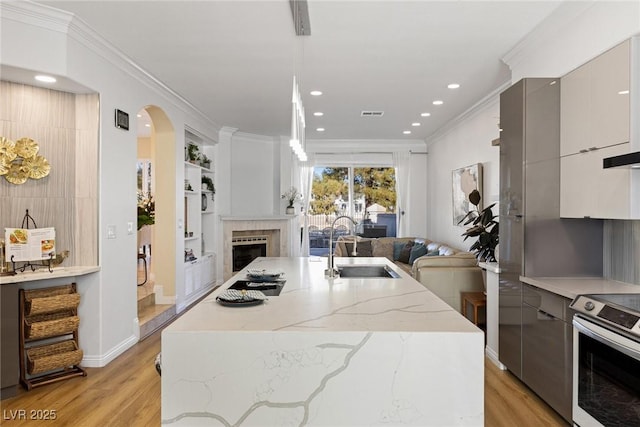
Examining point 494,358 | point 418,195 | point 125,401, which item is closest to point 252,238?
point 418,195

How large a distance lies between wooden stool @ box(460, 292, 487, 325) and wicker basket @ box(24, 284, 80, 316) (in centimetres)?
362

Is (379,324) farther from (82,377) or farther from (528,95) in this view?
(82,377)

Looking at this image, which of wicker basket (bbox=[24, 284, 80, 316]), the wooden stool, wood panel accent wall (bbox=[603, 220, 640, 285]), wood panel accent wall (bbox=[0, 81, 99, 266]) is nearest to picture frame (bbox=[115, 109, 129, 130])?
wood panel accent wall (bbox=[0, 81, 99, 266])

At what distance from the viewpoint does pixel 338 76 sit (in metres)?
4.32

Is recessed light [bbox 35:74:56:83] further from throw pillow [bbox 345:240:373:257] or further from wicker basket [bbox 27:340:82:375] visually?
throw pillow [bbox 345:240:373:257]

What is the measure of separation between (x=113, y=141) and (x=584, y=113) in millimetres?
3657

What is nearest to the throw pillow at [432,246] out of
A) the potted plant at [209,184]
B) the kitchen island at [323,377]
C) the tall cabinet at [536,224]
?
the tall cabinet at [536,224]

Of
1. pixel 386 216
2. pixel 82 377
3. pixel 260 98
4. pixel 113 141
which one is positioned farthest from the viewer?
pixel 386 216

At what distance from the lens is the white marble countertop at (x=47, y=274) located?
2975 millimetres

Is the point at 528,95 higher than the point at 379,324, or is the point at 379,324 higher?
the point at 528,95

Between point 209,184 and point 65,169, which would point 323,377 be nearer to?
point 65,169

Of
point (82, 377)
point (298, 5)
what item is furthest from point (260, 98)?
point (82, 377)

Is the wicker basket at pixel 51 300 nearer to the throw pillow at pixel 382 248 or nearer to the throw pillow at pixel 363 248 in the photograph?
the throw pillow at pixel 363 248

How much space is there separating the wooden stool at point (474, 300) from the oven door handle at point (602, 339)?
200 cm
